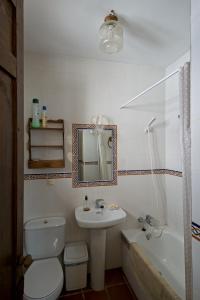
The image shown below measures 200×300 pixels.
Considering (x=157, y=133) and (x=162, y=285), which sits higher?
(x=157, y=133)

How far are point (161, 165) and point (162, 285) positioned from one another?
1.37m

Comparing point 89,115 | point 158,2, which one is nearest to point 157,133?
point 89,115

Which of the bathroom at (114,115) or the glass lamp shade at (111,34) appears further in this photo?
the bathroom at (114,115)

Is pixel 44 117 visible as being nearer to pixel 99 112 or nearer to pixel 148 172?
pixel 99 112

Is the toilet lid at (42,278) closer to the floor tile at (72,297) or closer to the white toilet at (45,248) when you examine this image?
the white toilet at (45,248)

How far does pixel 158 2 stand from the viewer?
4.35ft

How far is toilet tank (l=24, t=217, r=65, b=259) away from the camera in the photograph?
181 centimetres

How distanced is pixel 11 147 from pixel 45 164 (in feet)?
4.15

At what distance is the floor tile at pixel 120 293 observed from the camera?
1.84 metres

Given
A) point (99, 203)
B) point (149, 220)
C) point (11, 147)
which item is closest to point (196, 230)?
point (11, 147)

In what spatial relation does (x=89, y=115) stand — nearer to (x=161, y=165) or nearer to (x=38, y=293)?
(x=161, y=165)

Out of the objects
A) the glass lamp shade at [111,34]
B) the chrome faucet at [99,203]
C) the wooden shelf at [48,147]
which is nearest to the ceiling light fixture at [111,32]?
the glass lamp shade at [111,34]

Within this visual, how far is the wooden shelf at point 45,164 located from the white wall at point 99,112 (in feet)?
0.35

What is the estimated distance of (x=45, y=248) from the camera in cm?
183
